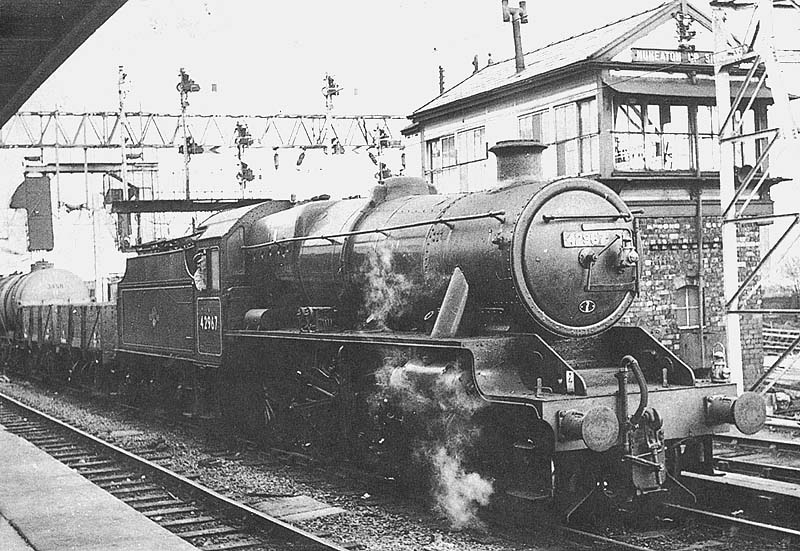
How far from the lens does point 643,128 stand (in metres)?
19.9

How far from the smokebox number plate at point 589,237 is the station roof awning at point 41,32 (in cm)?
396

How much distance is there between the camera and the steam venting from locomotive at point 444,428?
7.75 meters

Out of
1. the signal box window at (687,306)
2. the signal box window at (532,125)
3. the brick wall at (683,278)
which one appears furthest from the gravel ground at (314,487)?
the signal box window at (687,306)

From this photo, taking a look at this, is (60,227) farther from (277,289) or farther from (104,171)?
(277,289)

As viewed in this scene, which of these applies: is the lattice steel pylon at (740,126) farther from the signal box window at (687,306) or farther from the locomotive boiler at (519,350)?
the signal box window at (687,306)

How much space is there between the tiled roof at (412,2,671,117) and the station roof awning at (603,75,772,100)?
0.80m

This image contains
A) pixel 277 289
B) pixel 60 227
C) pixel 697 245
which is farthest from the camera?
pixel 60 227

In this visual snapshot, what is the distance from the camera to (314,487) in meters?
9.66

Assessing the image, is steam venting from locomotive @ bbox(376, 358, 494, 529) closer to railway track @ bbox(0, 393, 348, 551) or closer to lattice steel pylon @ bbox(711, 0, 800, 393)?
railway track @ bbox(0, 393, 348, 551)

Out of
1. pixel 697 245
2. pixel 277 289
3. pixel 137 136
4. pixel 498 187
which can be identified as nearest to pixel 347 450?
pixel 277 289

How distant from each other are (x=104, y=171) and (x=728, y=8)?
39.5 metres

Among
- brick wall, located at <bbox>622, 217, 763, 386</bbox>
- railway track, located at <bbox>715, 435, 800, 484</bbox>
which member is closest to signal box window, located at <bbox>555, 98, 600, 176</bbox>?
brick wall, located at <bbox>622, 217, 763, 386</bbox>

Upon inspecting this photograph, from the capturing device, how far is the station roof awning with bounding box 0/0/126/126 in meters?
6.38

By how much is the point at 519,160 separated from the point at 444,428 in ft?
8.09
